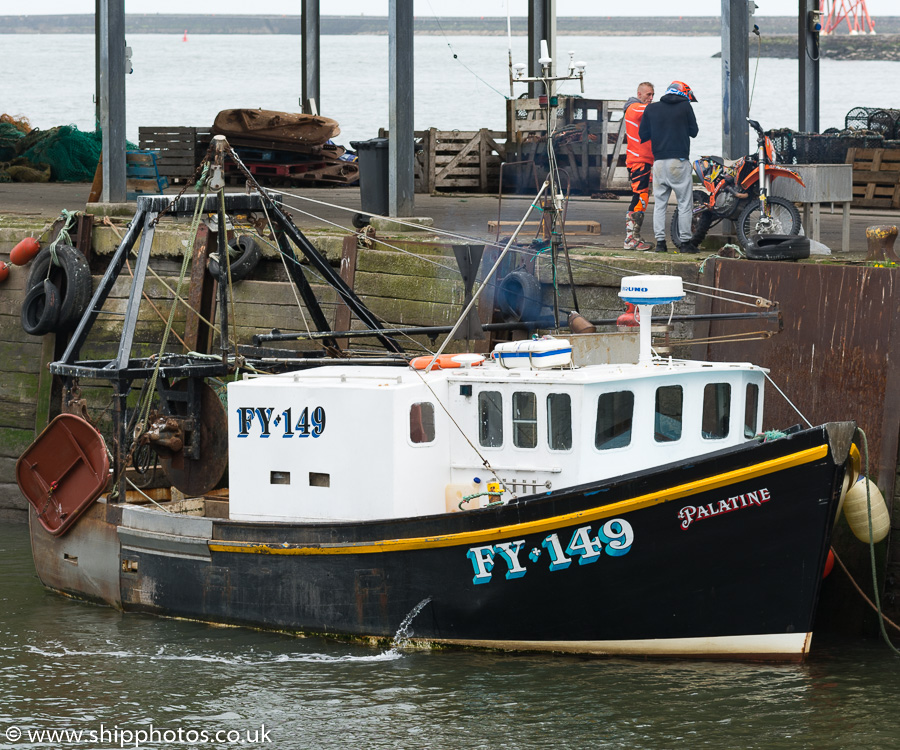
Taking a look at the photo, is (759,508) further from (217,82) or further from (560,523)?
(217,82)

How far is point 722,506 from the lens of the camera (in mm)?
9188

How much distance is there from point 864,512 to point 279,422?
13.9 feet

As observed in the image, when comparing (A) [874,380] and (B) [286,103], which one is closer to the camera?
(A) [874,380]

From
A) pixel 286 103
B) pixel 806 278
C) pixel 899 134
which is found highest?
pixel 286 103

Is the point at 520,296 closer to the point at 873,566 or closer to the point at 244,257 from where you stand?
the point at 244,257

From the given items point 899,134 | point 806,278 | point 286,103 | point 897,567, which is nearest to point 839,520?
point 897,567

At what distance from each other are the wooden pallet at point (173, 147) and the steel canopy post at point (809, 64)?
32.1 feet

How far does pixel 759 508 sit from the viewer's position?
30.1ft

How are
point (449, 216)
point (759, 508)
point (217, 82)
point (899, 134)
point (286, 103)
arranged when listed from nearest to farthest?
point (759, 508)
point (449, 216)
point (899, 134)
point (286, 103)
point (217, 82)

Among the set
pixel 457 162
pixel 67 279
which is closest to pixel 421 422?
pixel 67 279

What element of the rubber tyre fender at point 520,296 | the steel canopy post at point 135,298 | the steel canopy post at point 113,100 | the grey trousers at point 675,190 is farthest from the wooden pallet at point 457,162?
the steel canopy post at point 135,298

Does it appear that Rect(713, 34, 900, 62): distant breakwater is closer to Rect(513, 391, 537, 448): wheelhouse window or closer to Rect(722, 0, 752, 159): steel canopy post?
Rect(722, 0, 752, 159): steel canopy post

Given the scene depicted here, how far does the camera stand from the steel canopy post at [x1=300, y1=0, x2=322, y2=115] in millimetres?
24969

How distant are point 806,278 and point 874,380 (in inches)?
40.1
